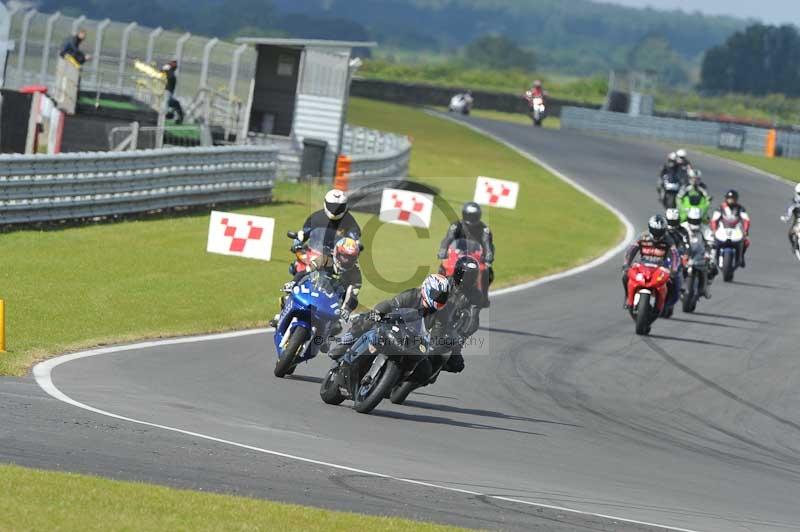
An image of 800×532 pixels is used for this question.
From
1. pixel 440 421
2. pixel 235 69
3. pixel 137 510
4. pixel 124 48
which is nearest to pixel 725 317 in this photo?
pixel 440 421

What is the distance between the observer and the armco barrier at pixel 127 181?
23453 mm

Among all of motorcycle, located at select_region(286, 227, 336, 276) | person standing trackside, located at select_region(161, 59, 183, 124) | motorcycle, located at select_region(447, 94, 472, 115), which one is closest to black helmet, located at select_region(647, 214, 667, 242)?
motorcycle, located at select_region(286, 227, 336, 276)

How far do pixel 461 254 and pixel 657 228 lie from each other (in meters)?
4.14

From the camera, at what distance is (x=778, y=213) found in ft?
139

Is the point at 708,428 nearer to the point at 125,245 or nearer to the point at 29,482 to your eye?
the point at 29,482

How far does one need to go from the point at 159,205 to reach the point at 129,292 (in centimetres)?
845

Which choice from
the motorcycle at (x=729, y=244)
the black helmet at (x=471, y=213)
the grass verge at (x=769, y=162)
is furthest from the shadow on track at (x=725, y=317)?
the grass verge at (x=769, y=162)

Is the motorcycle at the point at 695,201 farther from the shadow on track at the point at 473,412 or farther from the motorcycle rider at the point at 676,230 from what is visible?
the shadow on track at the point at 473,412

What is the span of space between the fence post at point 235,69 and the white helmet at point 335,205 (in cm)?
2642

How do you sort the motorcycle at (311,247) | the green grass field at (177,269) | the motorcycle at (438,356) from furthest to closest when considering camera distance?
the green grass field at (177,269), the motorcycle at (311,247), the motorcycle at (438,356)

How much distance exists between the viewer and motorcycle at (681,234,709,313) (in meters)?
23.6

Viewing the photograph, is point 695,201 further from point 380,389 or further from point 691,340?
Answer: point 380,389

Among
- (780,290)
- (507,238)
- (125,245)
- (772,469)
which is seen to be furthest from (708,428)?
(507,238)

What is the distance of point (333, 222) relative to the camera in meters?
14.9
